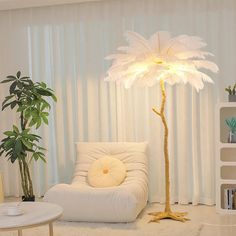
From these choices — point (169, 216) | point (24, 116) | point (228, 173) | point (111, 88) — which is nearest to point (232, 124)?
point (228, 173)

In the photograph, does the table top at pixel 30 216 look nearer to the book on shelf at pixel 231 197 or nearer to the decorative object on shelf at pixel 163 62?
the decorative object on shelf at pixel 163 62

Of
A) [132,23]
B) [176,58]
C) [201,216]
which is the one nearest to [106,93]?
[132,23]

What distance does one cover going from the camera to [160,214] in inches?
191

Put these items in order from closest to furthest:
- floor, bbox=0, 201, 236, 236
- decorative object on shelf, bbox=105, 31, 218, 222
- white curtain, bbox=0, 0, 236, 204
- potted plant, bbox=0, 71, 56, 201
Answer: floor, bbox=0, 201, 236, 236 < decorative object on shelf, bbox=105, 31, 218, 222 < potted plant, bbox=0, 71, 56, 201 < white curtain, bbox=0, 0, 236, 204

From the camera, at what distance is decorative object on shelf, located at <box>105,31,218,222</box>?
4.54m

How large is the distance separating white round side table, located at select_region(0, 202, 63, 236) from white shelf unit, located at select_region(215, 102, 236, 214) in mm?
1939

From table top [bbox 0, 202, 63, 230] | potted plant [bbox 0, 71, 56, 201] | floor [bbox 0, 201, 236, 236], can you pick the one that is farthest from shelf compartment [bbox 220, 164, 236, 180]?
table top [bbox 0, 202, 63, 230]

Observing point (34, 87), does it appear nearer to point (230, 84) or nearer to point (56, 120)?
point (56, 120)

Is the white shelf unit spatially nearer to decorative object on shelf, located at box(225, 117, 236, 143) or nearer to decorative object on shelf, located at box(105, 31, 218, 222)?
decorative object on shelf, located at box(225, 117, 236, 143)

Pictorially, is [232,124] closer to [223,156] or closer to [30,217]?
[223,156]

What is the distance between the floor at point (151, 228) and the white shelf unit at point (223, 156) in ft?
0.96

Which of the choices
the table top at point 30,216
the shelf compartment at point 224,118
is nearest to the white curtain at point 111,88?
the shelf compartment at point 224,118

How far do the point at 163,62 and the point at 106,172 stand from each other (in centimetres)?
Result: 133

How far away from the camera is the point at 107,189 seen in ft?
15.4
